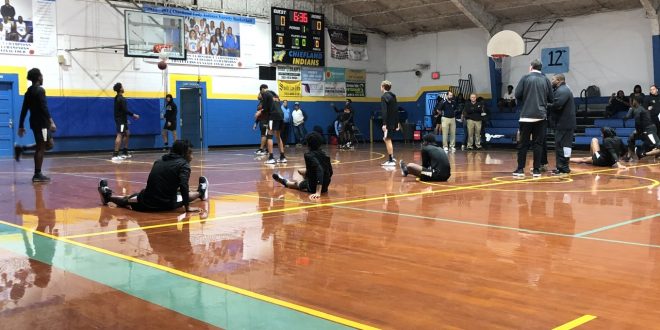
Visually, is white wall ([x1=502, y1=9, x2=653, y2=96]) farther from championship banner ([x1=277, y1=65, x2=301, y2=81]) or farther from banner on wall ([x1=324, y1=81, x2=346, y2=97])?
championship banner ([x1=277, y1=65, x2=301, y2=81])

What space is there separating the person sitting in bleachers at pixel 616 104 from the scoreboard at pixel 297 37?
11412 millimetres

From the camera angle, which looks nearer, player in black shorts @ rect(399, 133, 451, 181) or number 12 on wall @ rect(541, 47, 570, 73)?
player in black shorts @ rect(399, 133, 451, 181)

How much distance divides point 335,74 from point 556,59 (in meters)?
9.10

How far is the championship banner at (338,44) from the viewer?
27047 millimetres

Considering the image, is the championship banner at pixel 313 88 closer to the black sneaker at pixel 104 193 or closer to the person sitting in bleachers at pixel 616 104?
the person sitting in bleachers at pixel 616 104

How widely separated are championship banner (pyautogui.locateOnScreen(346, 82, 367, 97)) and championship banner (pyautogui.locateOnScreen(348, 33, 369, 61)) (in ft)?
3.75

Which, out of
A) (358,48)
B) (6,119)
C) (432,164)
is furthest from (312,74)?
(432,164)

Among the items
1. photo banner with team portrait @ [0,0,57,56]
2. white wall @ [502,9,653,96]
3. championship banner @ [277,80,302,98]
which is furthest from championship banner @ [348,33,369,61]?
photo banner with team portrait @ [0,0,57,56]

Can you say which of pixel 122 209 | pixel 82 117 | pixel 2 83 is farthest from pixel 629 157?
pixel 2 83

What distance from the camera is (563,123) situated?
1121 cm

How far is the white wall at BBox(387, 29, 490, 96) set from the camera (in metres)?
26.0

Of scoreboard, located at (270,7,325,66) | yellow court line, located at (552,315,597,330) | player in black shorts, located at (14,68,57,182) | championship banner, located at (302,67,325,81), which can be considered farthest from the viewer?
championship banner, located at (302,67,325,81)

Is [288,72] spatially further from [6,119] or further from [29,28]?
[6,119]

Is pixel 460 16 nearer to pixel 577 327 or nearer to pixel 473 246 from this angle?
pixel 473 246
